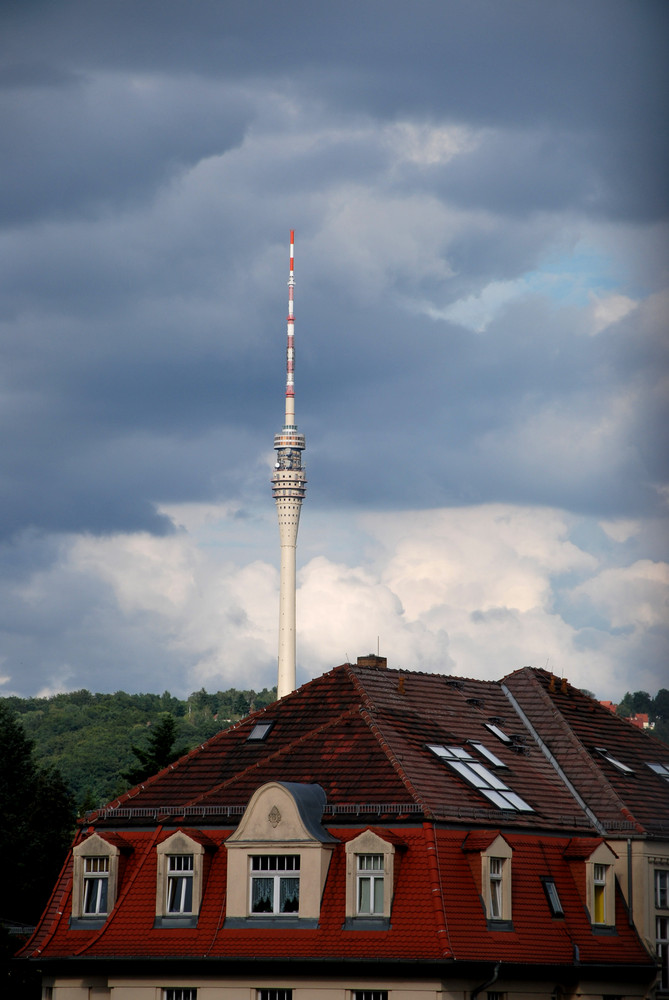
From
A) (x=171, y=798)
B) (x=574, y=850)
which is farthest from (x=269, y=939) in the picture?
(x=574, y=850)

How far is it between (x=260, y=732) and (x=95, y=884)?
8.24 meters

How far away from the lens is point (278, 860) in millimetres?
60031

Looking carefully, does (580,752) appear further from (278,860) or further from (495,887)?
(278,860)

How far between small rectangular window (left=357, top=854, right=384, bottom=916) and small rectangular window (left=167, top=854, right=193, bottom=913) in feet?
20.6

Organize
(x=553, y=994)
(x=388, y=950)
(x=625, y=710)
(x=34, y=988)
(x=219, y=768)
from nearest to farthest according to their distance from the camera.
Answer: (x=388, y=950)
(x=553, y=994)
(x=219, y=768)
(x=34, y=988)
(x=625, y=710)

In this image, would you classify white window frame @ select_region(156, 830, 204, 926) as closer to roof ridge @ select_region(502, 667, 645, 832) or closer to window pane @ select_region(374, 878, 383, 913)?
window pane @ select_region(374, 878, 383, 913)

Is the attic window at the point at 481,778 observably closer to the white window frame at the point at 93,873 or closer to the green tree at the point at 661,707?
the white window frame at the point at 93,873

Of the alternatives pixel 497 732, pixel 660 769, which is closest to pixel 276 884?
pixel 497 732

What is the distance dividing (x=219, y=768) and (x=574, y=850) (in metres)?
13.2

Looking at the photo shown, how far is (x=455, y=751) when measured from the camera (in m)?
67.4

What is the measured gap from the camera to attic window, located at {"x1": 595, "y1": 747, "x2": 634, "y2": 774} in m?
72.2

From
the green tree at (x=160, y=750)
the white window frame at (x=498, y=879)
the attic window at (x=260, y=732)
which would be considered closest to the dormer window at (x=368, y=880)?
the white window frame at (x=498, y=879)

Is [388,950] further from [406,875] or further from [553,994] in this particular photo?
[553,994]

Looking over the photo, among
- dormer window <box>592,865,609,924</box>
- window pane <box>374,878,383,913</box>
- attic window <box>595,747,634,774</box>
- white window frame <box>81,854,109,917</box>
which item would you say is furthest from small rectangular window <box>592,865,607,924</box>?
white window frame <box>81,854,109,917</box>
